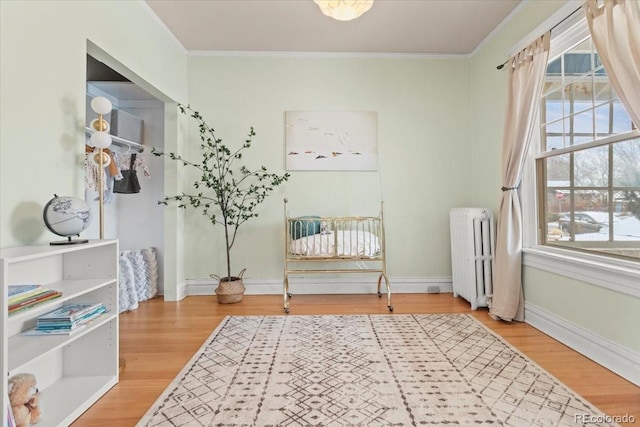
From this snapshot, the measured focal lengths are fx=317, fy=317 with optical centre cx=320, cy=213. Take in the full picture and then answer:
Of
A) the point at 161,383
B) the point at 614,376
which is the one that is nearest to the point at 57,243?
the point at 161,383

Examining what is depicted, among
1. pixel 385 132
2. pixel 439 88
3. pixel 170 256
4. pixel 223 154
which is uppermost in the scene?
pixel 439 88

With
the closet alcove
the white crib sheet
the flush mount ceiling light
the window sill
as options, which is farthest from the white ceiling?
the window sill

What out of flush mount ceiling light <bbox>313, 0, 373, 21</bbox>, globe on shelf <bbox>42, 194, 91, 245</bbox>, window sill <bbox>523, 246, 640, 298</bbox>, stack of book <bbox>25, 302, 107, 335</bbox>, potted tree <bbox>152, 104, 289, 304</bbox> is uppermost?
flush mount ceiling light <bbox>313, 0, 373, 21</bbox>

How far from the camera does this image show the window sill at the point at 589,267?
1688 millimetres

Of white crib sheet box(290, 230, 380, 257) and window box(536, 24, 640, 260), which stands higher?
window box(536, 24, 640, 260)

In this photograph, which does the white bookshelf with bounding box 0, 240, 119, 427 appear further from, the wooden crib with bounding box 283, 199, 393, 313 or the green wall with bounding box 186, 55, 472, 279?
the green wall with bounding box 186, 55, 472, 279

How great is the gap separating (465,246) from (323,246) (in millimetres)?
1316

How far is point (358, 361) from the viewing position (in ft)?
6.21

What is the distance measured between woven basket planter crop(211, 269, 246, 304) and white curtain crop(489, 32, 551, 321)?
2.28 m

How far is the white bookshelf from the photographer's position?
4.44ft

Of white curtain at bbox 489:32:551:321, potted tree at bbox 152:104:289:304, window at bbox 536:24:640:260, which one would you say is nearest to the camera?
window at bbox 536:24:640:260

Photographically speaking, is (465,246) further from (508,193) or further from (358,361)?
(358,361)

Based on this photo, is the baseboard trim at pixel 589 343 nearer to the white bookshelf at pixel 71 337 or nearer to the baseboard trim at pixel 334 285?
the baseboard trim at pixel 334 285

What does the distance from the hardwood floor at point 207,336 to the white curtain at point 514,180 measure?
0.68 feet
